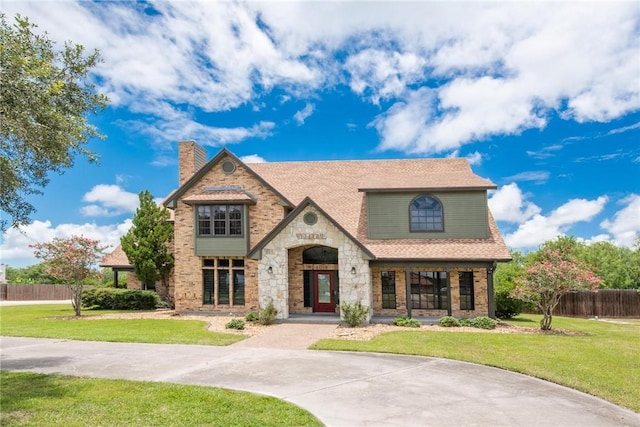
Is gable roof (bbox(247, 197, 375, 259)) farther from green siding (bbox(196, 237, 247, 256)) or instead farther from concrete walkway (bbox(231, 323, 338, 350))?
concrete walkway (bbox(231, 323, 338, 350))

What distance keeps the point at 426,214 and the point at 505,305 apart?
638 cm

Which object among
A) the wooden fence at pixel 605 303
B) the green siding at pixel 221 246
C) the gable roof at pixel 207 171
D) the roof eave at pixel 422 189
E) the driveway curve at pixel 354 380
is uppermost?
the gable roof at pixel 207 171

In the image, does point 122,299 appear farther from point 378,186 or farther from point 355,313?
point 378,186

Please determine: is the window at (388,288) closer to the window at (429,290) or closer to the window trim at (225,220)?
the window at (429,290)

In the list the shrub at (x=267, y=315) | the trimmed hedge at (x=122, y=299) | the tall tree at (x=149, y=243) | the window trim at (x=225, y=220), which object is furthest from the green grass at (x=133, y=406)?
the trimmed hedge at (x=122, y=299)

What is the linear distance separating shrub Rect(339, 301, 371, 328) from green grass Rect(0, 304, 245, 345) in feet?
15.5

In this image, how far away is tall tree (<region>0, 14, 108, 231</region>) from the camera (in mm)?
8219

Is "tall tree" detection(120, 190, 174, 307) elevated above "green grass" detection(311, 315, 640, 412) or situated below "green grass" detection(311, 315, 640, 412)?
above

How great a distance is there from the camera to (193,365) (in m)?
11.4

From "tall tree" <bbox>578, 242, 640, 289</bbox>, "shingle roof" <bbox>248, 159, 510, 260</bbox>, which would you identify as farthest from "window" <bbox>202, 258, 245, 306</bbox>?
"tall tree" <bbox>578, 242, 640, 289</bbox>

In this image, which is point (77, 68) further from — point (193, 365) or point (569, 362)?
point (569, 362)

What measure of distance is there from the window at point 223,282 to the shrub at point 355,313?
663 centimetres

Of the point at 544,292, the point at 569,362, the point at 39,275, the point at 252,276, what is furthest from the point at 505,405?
the point at 39,275

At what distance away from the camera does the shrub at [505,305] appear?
21.7m
